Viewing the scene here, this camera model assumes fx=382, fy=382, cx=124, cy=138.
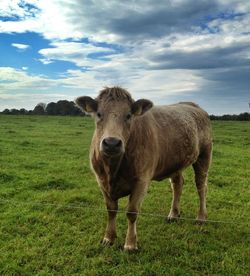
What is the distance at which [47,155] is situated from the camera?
1450 cm

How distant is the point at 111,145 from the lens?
4.40 m

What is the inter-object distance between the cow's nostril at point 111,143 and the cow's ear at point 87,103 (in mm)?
874

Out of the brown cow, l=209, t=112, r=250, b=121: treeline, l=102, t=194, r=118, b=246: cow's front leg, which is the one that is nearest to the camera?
the brown cow

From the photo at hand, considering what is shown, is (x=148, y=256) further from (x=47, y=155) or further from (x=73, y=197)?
(x=47, y=155)

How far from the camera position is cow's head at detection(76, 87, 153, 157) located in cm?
446

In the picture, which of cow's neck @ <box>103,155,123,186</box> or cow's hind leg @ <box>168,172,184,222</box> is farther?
cow's hind leg @ <box>168,172,184,222</box>

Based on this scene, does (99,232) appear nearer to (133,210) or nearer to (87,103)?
(133,210)

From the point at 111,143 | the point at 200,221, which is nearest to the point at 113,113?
the point at 111,143

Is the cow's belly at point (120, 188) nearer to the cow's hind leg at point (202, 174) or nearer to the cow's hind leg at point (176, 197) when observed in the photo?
the cow's hind leg at point (176, 197)

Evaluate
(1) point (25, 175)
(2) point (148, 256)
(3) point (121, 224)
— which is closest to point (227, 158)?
(1) point (25, 175)

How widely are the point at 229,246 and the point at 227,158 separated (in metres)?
9.19

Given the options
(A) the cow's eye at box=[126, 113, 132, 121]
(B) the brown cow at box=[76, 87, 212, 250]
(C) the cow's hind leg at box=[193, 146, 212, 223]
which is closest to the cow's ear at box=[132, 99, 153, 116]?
(B) the brown cow at box=[76, 87, 212, 250]

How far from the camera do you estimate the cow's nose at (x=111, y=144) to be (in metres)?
4.40

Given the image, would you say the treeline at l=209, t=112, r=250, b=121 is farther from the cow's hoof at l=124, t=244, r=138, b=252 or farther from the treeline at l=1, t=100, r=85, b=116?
the cow's hoof at l=124, t=244, r=138, b=252
